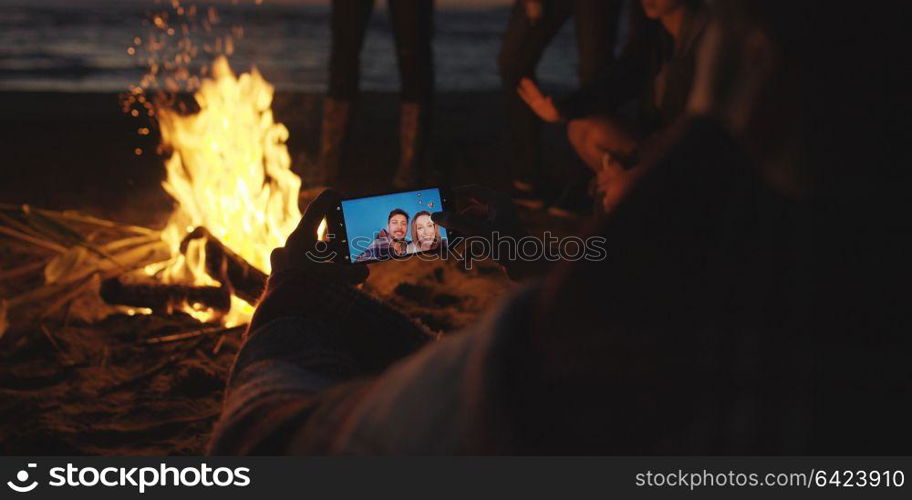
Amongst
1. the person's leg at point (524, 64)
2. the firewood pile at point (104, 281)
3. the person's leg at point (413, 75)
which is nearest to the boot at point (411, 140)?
the person's leg at point (413, 75)

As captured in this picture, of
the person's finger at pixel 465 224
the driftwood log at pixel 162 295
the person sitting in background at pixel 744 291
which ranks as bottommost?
the driftwood log at pixel 162 295

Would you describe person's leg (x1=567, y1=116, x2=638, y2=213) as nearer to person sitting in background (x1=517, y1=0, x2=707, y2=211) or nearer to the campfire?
person sitting in background (x1=517, y1=0, x2=707, y2=211)

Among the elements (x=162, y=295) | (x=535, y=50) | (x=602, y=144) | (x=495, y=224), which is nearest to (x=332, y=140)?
(x=535, y=50)

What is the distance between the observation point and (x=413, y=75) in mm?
5160

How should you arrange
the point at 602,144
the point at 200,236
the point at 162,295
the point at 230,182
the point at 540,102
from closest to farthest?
the point at 200,236 < the point at 162,295 < the point at 230,182 < the point at 602,144 < the point at 540,102

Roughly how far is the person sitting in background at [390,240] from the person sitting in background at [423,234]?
3cm

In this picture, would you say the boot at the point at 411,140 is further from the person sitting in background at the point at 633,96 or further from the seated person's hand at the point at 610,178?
the seated person's hand at the point at 610,178

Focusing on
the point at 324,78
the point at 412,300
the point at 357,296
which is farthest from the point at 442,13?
the point at 357,296

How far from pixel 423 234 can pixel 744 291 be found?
6.43 feet

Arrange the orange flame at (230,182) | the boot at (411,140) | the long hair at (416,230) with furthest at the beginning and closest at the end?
the boot at (411,140) < the orange flame at (230,182) < the long hair at (416,230)

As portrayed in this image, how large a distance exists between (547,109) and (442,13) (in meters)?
28.8

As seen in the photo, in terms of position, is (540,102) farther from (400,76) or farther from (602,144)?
(400,76)

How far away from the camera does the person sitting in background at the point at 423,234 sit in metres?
2.62

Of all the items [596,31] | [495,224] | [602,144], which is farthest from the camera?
[596,31]
